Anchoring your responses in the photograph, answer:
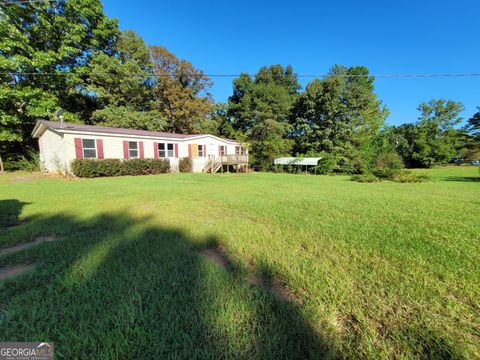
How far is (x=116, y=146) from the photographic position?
45.2 feet

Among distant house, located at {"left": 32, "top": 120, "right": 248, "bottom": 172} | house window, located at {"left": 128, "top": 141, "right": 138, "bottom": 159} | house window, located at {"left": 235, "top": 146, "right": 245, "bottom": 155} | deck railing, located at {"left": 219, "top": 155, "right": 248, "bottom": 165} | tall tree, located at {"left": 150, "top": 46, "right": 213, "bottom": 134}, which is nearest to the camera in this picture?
distant house, located at {"left": 32, "top": 120, "right": 248, "bottom": 172}

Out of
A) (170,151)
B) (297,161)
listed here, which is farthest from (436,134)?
(170,151)

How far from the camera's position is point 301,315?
65.5 inches

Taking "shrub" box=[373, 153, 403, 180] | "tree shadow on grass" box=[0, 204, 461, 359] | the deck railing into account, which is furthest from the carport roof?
"tree shadow on grass" box=[0, 204, 461, 359]

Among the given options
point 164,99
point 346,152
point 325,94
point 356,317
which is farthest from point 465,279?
point 164,99

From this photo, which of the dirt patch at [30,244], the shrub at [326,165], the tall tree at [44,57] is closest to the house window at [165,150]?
the tall tree at [44,57]

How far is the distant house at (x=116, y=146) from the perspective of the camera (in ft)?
39.6

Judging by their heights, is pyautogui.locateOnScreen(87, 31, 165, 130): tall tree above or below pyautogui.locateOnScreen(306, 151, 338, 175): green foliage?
above

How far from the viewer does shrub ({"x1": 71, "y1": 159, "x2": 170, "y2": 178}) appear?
38.6ft

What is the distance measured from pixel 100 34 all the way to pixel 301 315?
1097 inches

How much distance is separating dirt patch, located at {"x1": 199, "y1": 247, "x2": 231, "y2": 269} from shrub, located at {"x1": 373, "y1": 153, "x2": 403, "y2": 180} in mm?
13206

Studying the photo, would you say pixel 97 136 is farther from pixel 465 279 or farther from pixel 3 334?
pixel 465 279

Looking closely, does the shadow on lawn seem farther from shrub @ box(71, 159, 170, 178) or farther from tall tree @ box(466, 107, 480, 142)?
tall tree @ box(466, 107, 480, 142)

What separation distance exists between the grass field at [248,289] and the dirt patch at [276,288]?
0.01 m
